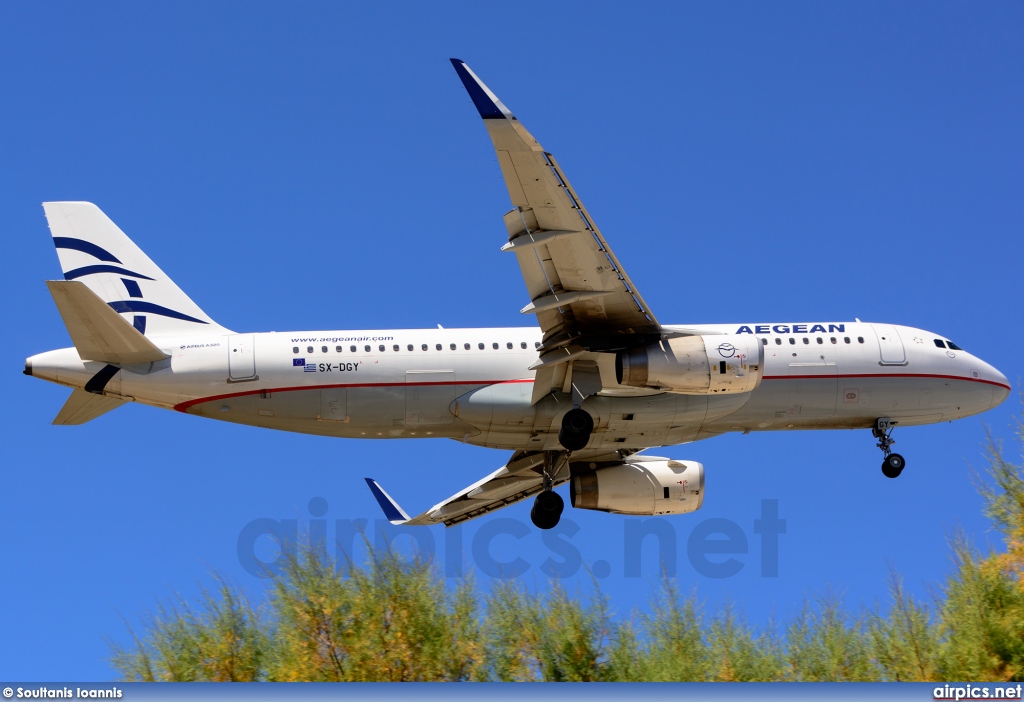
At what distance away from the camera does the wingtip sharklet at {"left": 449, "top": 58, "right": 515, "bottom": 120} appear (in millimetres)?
22656

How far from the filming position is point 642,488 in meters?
33.6

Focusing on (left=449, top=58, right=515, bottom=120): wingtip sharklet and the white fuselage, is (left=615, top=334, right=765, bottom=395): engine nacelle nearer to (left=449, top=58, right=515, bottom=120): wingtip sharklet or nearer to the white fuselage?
the white fuselage

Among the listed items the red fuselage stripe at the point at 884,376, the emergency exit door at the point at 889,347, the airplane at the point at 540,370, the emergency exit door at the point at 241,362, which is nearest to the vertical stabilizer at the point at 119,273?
the airplane at the point at 540,370

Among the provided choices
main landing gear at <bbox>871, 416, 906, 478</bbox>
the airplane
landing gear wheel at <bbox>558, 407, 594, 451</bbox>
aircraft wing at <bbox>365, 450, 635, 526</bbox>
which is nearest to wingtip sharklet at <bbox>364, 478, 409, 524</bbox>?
aircraft wing at <bbox>365, 450, 635, 526</bbox>

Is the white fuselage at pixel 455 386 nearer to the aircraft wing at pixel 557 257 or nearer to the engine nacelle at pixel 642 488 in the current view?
the aircraft wing at pixel 557 257

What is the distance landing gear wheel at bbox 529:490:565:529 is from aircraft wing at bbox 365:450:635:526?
207cm

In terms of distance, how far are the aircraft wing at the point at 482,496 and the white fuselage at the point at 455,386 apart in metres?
3.32

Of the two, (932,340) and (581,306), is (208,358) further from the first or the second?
(932,340)

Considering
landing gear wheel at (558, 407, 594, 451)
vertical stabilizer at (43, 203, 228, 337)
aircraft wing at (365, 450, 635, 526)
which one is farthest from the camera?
aircraft wing at (365, 450, 635, 526)

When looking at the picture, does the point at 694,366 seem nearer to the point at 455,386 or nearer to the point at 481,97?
the point at 455,386

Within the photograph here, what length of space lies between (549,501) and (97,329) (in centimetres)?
1145

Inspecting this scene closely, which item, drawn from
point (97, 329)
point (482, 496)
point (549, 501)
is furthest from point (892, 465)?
point (97, 329)

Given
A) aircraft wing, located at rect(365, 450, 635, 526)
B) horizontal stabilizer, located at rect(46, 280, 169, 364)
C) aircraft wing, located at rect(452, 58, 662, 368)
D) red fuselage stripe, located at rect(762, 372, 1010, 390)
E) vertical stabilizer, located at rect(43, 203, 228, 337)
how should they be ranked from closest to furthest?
aircraft wing, located at rect(452, 58, 662, 368), horizontal stabilizer, located at rect(46, 280, 169, 364), red fuselage stripe, located at rect(762, 372, 1010, 390), vertical stabilizer, located at rect(43, 203, 228, 337), aircraft wing, located at rect(365, 450, 635, 526)

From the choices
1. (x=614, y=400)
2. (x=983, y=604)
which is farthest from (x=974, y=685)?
(x=614, y=400)
